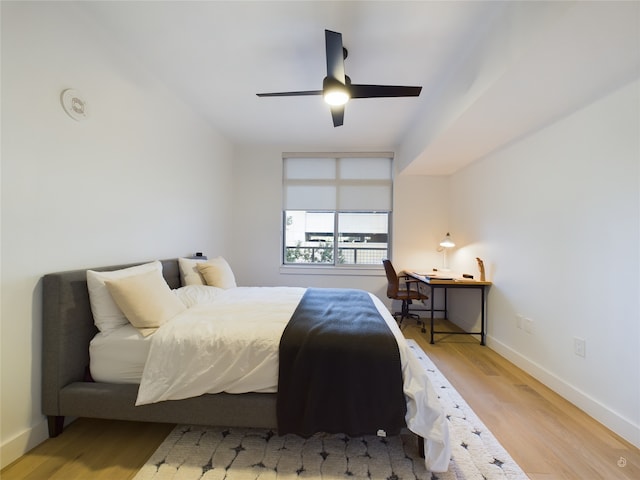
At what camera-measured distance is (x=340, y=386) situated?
1393 mm

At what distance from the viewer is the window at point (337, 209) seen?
421 centimetres

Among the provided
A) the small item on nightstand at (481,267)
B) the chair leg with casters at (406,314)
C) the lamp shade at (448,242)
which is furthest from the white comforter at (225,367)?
the lamp shade at (448,242)

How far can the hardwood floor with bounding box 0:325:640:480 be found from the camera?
1.34 metres

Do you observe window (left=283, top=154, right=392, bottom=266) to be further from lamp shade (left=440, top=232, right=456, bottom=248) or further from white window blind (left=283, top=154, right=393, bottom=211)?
lamp shade (left=440, top=232, right=456, bottom=248)

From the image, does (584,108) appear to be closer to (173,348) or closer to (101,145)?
(173,348)

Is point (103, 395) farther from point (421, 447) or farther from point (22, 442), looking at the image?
point (421, 447)

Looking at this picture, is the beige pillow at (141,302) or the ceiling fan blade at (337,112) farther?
the ceiling fan blade at (337,112)

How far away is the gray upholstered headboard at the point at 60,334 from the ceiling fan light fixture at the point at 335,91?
6.66ft

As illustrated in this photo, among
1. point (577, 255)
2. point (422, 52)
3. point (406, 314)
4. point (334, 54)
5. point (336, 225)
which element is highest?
point (422, 52)

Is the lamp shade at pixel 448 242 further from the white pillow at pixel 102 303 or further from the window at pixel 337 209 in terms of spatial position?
the white pillow at pixel 102 303

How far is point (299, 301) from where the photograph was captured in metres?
2.24

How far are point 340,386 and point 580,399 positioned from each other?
6.24 ft

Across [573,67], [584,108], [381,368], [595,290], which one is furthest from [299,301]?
[584,108]

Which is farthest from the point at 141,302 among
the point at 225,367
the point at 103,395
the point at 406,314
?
the point at 406,314
